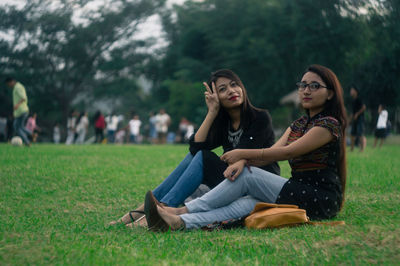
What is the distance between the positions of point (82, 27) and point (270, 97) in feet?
52.4

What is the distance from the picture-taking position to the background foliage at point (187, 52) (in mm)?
30766

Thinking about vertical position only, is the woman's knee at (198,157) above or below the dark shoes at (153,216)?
above

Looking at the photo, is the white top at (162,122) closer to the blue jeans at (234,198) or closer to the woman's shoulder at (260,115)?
the woman's shoulder at (260,115)

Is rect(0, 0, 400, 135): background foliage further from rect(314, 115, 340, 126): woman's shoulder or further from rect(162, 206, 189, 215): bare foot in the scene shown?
rect(162, 206, 189, 215): bare foot

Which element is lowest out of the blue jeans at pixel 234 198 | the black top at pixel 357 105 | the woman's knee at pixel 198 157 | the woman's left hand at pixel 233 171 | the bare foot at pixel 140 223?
the bare foot at pixel 140 223

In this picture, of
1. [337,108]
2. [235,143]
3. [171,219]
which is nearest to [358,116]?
[235,143]

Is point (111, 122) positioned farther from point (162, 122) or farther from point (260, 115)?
point (260, 115)

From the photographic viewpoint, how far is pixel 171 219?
13.1 feet

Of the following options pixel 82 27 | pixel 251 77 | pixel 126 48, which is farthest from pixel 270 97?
pixel 82 27

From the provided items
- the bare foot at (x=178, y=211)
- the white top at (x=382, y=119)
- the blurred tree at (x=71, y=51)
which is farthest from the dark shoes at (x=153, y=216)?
the blurred tree at (x=71, y=51)

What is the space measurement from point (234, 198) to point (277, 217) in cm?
44

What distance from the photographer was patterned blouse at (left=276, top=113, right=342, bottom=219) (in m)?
4.14

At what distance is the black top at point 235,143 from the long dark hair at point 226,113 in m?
0.02

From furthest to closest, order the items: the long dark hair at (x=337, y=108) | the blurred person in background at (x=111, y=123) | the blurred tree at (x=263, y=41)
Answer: the blurred tree at (x=263, y=41)
the blurred person in background at (x=111, y=123)
the long dark hair at (x=337, y=108)
